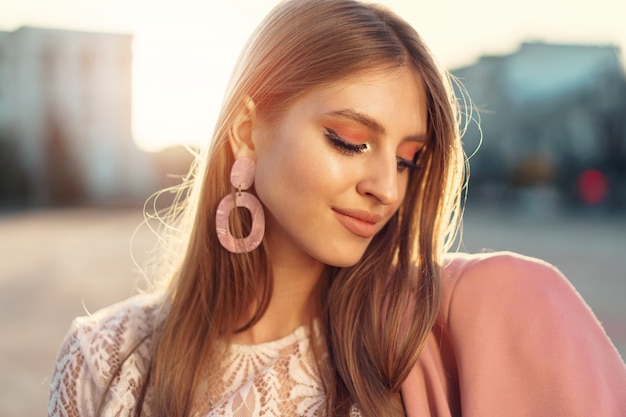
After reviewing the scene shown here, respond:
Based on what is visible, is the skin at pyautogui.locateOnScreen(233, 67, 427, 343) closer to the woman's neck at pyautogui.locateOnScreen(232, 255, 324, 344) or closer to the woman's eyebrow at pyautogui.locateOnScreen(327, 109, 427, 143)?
the woman's eyebrow at pyautogui.locateOnScreen(327, 109, 427, 143)

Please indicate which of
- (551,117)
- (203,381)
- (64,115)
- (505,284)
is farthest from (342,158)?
(64,115)

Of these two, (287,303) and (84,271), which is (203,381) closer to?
(287,303)

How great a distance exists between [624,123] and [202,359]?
149 feet

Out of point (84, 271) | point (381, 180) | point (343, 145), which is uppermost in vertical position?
point (343, 145)

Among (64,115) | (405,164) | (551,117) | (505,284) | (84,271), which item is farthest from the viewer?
(64,115)

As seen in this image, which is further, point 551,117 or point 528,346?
point 551,117

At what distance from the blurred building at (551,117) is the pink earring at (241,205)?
3915 cm

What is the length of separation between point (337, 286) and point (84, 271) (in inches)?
615

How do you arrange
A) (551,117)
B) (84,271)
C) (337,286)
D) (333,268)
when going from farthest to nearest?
(551,117) → (84,271) → (333,268) → (337,286)

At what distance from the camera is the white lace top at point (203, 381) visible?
Answer: 2.42 metres

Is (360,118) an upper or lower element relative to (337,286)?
upper

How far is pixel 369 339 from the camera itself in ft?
7.72

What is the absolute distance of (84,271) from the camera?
17.2 m

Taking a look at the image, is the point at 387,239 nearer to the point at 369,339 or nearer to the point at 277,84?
the point at 369,339
